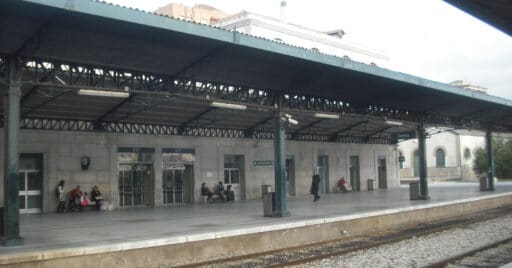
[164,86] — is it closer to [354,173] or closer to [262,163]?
[262,163]

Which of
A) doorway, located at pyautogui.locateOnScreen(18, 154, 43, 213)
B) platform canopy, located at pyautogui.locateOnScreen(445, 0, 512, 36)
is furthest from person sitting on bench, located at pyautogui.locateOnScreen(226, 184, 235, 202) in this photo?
platform canopy, located at pyautogui.locateOnScreen(445, 0, 512, 36)

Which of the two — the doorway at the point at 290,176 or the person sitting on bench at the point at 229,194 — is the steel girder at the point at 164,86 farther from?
the doorway at the point at 290,176

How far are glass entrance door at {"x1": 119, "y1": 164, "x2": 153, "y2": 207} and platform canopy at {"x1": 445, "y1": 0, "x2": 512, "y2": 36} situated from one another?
57.2 feet

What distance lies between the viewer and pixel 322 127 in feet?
103

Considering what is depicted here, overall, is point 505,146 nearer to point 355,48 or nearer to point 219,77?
point 355,48

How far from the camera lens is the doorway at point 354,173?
36.6m

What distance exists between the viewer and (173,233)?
43.6 ft

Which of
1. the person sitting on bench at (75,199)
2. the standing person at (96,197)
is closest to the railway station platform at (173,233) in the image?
the person sitting on bench at (75,199)

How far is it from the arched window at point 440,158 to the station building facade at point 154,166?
2974 centimetres

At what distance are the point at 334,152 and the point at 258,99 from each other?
57.0ft

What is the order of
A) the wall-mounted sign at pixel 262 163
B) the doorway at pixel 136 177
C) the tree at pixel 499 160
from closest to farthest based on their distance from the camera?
the doorway at pixel 136 177 < the wall-mounted sign at pixel 262 163 < the tree at pixel 499 160

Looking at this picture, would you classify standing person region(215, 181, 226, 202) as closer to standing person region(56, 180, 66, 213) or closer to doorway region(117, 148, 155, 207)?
doorway region(117, 148, 155, 207)

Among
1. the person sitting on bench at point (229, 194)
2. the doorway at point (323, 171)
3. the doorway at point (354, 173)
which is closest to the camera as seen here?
the person sitting on bench at point (229, 194)

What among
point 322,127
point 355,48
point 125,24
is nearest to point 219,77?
point 125,24
